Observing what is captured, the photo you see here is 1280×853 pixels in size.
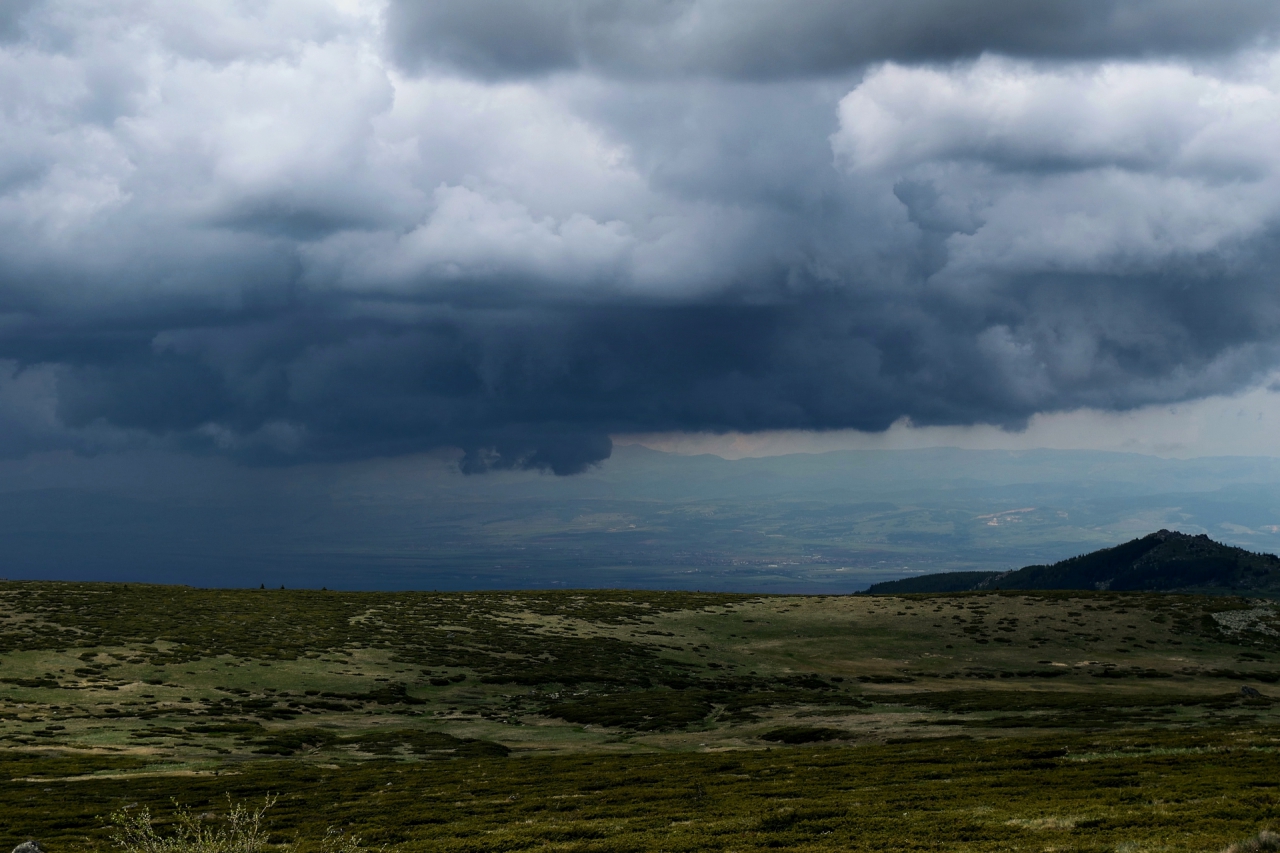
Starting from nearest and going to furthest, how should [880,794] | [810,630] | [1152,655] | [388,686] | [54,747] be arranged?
[880,794] → [54,747] → [388,686] → [1152,655] → [810,630]

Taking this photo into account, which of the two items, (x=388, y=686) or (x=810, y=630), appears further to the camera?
(x=810, y=630)

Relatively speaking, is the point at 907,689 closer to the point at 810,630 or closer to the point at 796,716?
the point at 796,716

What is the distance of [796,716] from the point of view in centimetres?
7244

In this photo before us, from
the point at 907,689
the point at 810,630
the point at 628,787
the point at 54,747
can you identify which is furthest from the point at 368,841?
the point at 810,630

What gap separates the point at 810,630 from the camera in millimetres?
125000

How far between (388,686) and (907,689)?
179 feet

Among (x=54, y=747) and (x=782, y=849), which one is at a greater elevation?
(x=782, y=849)

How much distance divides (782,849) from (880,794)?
35.9 ft

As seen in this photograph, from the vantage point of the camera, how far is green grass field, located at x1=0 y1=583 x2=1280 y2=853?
3306cm

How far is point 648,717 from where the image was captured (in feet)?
246

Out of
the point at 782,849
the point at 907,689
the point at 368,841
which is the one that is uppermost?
the point at 782,849

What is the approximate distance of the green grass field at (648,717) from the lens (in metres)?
33.1

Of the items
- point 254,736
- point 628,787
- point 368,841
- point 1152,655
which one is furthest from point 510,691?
point 1152,655

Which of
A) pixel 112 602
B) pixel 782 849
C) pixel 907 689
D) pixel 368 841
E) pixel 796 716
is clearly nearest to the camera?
pixel 782 849
